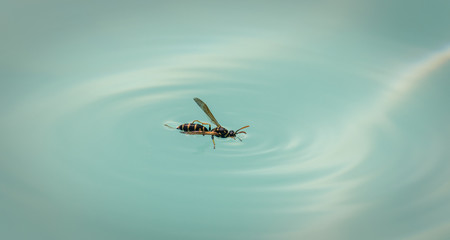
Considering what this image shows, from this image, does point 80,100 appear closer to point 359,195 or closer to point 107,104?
point 107,104

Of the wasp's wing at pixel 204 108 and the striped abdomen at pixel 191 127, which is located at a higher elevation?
the wasp's wing at pixel 204 108

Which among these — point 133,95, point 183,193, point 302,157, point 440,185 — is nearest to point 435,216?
point 440,185

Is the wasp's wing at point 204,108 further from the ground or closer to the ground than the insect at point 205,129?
further from the ground

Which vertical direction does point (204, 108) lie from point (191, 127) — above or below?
above

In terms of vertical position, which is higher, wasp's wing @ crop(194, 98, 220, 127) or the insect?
wasp's wing @ crop(194, 98, 220, 127)

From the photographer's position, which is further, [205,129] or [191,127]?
[205,129]

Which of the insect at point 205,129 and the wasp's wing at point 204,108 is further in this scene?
the wasp's wing at point 204,108

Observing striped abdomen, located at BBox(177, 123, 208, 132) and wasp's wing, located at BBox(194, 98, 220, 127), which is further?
wasp's wing, located at BBox(194, 98, 220, 127)

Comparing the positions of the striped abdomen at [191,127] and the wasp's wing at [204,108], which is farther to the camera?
the wasp's wing at [204,108]

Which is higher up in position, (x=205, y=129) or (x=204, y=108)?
(x=204, y=108)

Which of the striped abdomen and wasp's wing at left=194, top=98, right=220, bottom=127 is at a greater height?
wasp's wing at left=194, top=98, right=220, bottom=127

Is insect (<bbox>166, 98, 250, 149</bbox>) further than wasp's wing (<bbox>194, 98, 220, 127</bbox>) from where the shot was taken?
No
